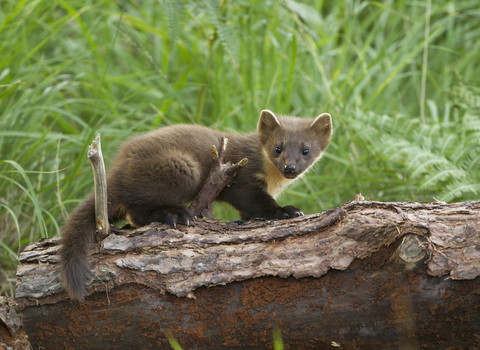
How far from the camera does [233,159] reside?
4.16 m

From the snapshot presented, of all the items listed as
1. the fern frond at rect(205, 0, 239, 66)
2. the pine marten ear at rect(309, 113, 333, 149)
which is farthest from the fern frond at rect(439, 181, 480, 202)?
the fern frond at rect(205, 0, 239, 66)

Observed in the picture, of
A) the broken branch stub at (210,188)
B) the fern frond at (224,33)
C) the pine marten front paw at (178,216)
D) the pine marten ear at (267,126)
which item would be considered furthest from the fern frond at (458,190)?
the fern frond at (224,33)

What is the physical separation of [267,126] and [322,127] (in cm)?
51

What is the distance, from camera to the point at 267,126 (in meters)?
4.25

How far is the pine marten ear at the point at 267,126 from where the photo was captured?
4.18 metres

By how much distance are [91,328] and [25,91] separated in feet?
10.4

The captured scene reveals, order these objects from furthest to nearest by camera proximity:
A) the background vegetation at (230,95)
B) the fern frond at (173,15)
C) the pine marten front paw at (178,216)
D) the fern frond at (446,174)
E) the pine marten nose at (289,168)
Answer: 1. the fern frond at (173,15)
2. the background vegetation at (230,95)
3. the fern frond at (446,174)
4. the pine marten nose at (289,168)
5. the pine marten front paw at (178,216)

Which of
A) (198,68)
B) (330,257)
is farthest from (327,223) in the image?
(198,68)

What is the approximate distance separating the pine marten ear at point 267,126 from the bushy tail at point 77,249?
1650 millimetres

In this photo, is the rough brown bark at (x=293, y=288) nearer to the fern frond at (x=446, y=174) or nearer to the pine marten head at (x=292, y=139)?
the pine marten head at (x=292, y=139)

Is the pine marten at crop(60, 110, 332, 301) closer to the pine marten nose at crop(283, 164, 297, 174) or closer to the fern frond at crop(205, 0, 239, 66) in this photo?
the pine marten nose at crop(283, 164, 297, 174)

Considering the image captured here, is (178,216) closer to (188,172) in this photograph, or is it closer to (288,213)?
(188,172)

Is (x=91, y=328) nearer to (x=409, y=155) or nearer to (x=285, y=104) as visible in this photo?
(x=409, y=155)

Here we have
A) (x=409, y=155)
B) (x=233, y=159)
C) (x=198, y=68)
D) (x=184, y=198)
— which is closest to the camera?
(x=184, y=198)
